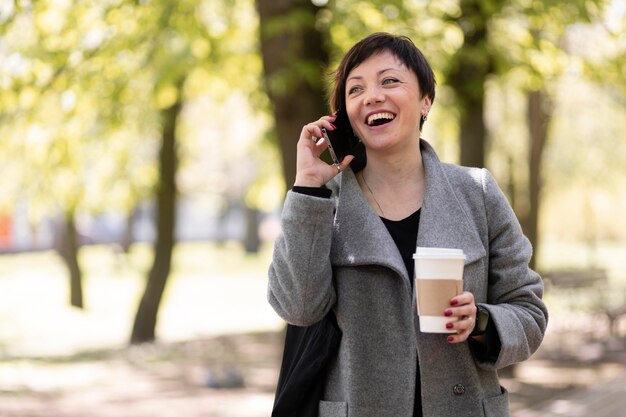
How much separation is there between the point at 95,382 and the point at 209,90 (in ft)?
14.6

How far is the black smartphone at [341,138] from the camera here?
99.5 inches

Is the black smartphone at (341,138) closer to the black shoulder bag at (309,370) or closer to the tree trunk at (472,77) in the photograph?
the black shoulder bag at (309,370)

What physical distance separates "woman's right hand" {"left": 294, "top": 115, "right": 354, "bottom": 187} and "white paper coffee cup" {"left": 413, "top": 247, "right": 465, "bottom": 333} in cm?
35

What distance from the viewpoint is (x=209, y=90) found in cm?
1401

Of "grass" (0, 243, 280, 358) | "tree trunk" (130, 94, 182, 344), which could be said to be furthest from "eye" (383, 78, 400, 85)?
"grass" (0, 243, 280, 358)

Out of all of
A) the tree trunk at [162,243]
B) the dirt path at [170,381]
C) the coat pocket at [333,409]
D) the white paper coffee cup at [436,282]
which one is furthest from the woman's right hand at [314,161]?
the tree trunk at [162,243]

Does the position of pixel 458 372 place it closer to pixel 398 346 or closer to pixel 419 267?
pixel 398 346

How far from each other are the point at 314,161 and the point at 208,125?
56.9ft

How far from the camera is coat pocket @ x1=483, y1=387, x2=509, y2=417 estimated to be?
8.18 feet

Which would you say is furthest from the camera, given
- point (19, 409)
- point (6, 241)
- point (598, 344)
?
point (6, 241)

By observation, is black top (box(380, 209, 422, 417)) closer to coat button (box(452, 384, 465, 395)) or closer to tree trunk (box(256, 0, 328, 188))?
coat button (box(452, 384, 465, 395))

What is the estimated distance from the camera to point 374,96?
246cm

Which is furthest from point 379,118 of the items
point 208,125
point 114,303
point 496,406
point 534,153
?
point 114,303

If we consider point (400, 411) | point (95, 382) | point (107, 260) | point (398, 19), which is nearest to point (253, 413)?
point (95, 382)
